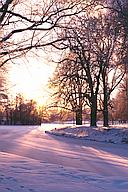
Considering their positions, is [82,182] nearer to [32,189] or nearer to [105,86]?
[32,189]

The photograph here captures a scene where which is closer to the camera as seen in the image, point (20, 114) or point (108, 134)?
point (108, 134)

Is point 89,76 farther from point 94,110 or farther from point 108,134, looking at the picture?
point 108,134

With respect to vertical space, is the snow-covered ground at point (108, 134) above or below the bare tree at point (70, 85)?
below

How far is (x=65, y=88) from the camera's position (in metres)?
53.4

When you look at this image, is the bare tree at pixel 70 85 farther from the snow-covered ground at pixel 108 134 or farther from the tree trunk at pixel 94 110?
the snow-covered ground at pixel 108 134

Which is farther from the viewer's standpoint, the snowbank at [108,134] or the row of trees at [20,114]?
the row of trees at [20,114]

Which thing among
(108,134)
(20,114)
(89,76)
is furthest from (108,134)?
(20,114)

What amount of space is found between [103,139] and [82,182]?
25.9 m

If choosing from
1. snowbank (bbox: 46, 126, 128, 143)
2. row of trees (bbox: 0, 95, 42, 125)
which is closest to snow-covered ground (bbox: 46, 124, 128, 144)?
snowbank (bbox: 46, 126, 128, 143)

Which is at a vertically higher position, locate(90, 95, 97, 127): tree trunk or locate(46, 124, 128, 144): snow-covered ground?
locate(90, 95, 97, 127): tree trunk

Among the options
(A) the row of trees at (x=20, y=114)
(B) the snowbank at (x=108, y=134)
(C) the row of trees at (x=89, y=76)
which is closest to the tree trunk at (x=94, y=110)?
(C) the row of trees at (x=89, y=76)

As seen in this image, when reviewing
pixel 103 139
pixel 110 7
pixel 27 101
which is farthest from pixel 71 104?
pixel 27 101

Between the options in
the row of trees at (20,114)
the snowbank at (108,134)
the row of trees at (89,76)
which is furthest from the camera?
the row of trees at (20,114)

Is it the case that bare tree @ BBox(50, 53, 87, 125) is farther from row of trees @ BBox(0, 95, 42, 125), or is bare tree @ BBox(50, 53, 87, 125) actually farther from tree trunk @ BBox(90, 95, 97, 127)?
row of trees @ BBox(0, 95, 42, 125)
